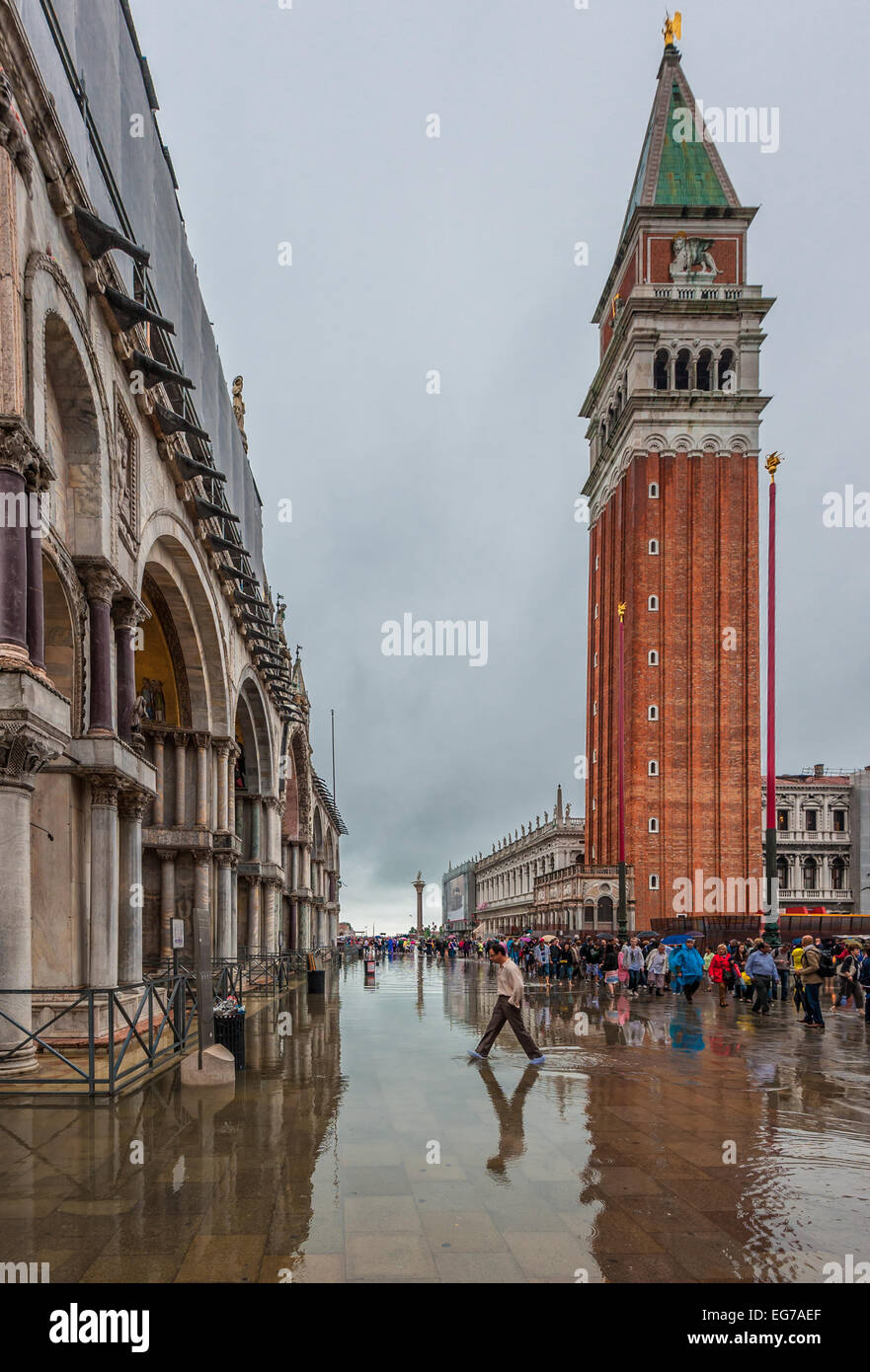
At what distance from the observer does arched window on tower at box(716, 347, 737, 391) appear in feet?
221

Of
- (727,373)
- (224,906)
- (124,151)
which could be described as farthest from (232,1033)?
(727,373)

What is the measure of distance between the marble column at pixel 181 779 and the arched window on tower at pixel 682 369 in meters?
55.2

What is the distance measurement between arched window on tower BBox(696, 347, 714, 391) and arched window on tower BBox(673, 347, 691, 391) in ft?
2.77

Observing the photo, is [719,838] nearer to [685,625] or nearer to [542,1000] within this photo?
[685,625]

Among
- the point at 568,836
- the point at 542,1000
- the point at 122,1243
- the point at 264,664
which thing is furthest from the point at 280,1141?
the point at 568,836

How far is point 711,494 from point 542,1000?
50.6 metres

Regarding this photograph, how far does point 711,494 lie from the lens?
218 feet

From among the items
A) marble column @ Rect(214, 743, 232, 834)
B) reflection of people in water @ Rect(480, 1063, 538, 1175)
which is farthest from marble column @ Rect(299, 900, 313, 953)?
reflection of people in water @ Rect(480, 1063, 538, 1175)

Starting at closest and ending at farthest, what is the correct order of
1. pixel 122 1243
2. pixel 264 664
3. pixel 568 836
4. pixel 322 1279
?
pixel 322 1279 < pixel 122 1243 < pixel 264 664 < pixel 568 836

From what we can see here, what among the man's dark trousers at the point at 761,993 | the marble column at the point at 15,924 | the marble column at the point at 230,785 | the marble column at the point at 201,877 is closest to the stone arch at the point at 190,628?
the marble column at the point at 230,785

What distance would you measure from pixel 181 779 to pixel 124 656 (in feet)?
30.1

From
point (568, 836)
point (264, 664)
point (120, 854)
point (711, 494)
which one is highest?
point (711, 494)
